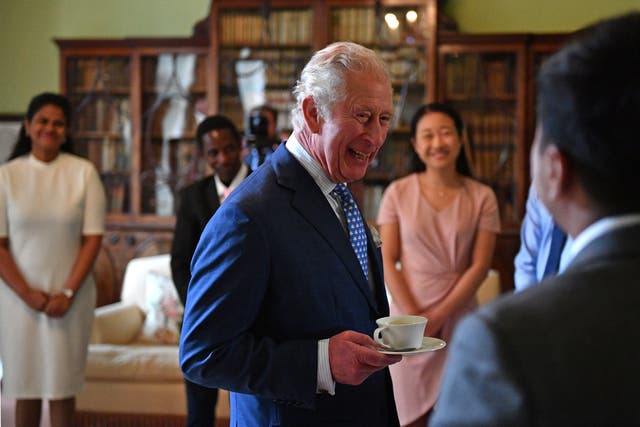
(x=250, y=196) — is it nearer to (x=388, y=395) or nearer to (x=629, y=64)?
(x=388, y=395)

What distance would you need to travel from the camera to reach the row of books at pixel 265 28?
5457mm

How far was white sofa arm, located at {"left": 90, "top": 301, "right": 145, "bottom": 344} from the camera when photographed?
4.34m

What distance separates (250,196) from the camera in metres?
1.53

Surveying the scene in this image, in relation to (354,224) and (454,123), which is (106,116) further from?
(354,224)

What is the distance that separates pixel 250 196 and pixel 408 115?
160 inches

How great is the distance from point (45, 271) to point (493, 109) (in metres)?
3.25

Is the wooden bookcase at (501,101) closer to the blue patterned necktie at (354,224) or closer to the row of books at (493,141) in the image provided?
the row of books at (493,141)

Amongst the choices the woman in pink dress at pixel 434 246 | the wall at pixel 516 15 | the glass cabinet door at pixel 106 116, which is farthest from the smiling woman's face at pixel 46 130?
the wall at pixel 516 15

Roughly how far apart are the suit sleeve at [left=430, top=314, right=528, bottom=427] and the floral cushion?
3.69 metres

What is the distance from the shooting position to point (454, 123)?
10.1ft

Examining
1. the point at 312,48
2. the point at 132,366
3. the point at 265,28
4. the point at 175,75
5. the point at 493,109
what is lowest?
the point at 132,366

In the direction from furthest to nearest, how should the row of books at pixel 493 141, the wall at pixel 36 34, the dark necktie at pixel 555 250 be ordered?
the wall at pixel 36 34 → the row of books at pixel 493 141 → the dark necktie at pixel 555 250

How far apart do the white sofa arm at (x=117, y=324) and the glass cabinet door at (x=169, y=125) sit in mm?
1203

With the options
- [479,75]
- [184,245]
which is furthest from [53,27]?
[184,245]
